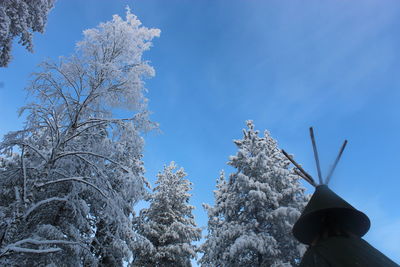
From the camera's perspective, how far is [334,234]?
382 centimetres

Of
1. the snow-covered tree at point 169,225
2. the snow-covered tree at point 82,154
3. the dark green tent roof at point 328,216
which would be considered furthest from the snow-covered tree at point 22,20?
the snow-covered tree at point 169,225

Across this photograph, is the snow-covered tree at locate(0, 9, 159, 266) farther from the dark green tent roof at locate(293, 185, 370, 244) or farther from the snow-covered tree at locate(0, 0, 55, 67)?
the dark green tent roof at locate(293, 185, 370, 244)

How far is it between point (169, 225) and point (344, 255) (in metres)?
17.1

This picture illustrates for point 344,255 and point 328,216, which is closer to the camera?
point 344,255

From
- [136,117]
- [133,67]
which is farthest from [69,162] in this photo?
[133,67]

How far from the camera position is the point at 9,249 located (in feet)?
14.6

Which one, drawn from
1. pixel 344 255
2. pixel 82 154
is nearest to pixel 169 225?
pixel 82 154

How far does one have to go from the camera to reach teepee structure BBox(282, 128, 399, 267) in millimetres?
3199

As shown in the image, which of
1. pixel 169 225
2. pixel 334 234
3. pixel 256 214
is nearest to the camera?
pixel 334 234

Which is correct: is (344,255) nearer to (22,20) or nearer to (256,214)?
(22,20)

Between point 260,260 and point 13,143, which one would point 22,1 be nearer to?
point 13,143

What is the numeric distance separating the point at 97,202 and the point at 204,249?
32.0 ft

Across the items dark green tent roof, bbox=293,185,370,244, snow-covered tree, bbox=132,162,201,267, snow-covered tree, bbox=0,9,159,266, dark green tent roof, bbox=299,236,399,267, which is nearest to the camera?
dark green tent roof, bbox=299,236,399,267

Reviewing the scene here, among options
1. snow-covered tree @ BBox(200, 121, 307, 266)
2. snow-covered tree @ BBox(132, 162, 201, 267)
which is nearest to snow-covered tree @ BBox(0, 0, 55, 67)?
snow-covered tree @ BBox(200, 121, 307, 266)
